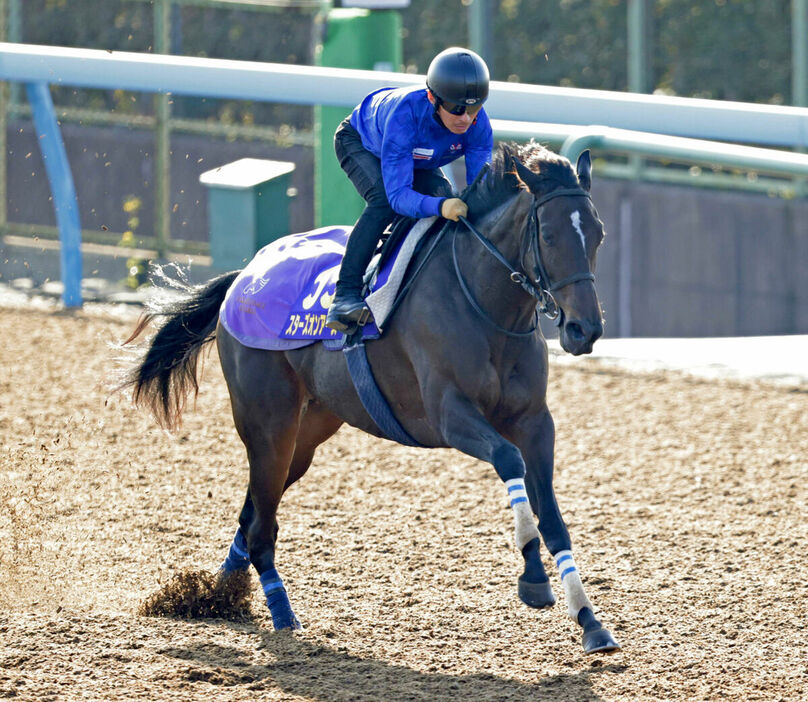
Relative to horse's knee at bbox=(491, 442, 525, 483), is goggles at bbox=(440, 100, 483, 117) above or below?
above

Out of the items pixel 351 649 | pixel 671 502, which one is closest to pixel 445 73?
pixel 351 649

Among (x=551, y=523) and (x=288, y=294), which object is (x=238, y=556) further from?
(x=551, y=523)

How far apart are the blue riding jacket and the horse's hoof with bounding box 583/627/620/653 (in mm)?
1520

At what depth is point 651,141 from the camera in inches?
300

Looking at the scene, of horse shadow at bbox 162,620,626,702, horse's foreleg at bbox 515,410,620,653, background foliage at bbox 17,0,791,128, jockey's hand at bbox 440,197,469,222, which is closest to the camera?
horse shadow at bbox 162,620,626,702

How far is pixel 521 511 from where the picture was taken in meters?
4.51

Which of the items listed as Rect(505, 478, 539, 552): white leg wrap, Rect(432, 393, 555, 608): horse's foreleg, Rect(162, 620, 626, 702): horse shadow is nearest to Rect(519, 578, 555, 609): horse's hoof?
Rect(432, 393, 555, 608): horse's foreleg

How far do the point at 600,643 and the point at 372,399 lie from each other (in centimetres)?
125

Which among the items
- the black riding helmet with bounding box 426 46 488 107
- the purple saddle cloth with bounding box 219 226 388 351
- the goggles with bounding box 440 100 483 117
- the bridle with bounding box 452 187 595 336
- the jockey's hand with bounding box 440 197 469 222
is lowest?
the purple saddle cloth with bounding box 219 226 388 351

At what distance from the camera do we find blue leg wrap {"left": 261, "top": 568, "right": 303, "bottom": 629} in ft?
17.2

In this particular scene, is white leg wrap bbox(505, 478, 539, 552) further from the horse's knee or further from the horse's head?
the horse's head

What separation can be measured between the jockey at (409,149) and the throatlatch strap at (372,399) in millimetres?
138

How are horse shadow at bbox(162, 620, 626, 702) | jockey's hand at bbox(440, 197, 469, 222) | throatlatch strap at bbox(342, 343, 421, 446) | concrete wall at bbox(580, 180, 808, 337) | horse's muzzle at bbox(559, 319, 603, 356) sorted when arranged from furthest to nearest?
concrete wall at bbox(580, 180, 808, 337), throatlatch strap at bbox(342, 343, 421, 446), jockey's hand at bbox(440, 197, 469, 222), horse shadow at bbox(162, 620, 626, 702), horse's muzzle at bbox(559, 319, 603, 356)

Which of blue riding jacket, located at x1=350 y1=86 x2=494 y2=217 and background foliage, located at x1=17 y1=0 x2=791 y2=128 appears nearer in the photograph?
blue riding jacket, located at x1=350 y1=86 x2=494 y2=217
